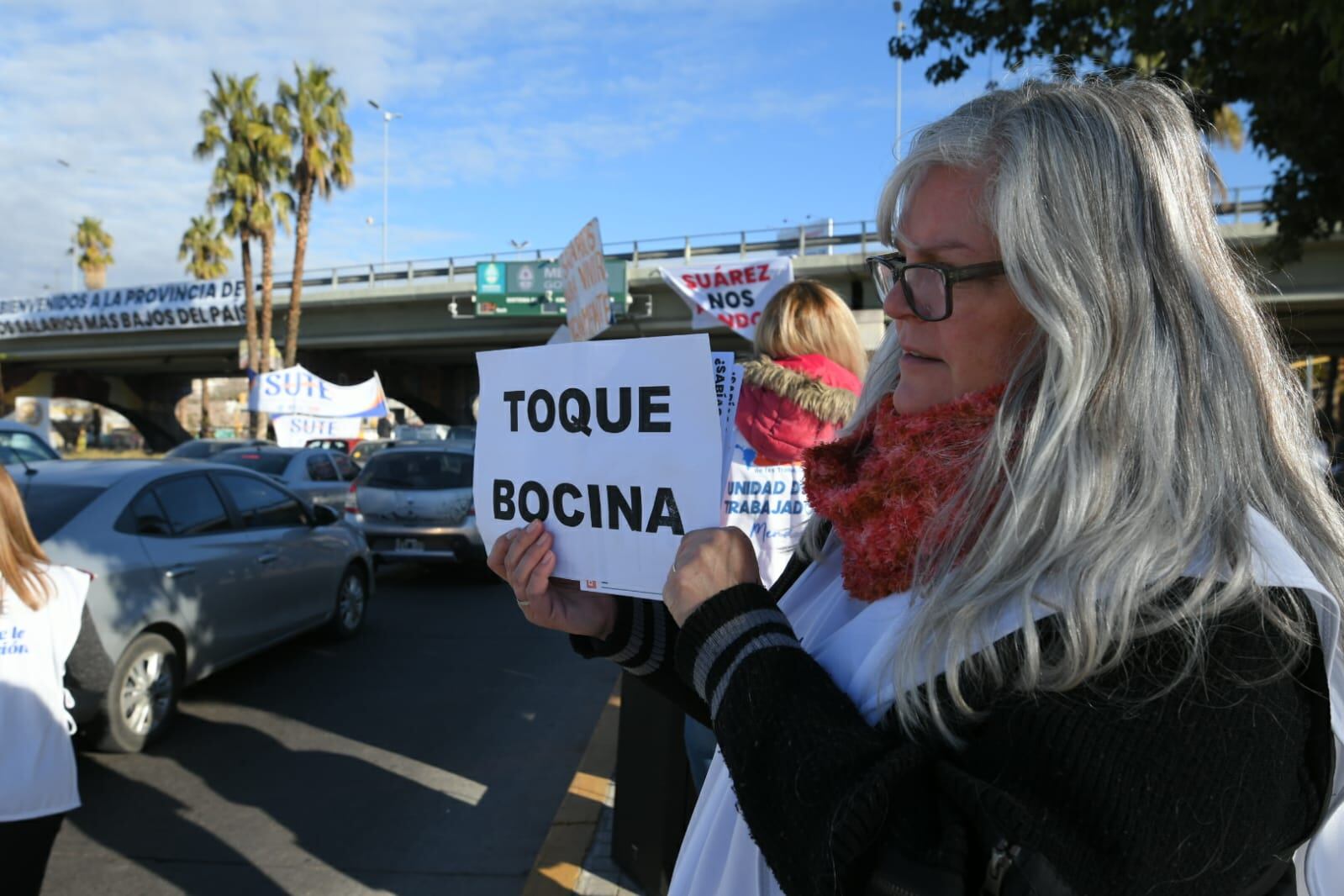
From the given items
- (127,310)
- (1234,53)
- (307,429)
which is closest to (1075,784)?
(1234,53)

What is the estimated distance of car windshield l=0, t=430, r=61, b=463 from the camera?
9922mm

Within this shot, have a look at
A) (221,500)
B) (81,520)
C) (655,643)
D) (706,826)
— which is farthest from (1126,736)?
(221,500)

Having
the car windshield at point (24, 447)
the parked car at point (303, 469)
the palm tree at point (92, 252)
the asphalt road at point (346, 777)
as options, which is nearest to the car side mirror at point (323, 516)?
the asphalt road at point (346, 777)

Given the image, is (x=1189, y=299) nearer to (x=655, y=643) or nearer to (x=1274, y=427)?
(x=1274, y=427)

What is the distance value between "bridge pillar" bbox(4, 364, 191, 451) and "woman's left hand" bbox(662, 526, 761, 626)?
5826 centimetres

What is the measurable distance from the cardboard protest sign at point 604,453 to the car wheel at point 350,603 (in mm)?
6244

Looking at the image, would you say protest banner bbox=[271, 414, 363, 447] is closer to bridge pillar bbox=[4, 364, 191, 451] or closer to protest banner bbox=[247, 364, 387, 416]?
Result: protest banner bbox=[247, 364, 387, 416]

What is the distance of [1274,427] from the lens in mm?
1168

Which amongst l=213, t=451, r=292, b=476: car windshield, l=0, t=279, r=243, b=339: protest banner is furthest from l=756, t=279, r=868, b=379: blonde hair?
l=0, t=279, r=243, b=339: protest banner

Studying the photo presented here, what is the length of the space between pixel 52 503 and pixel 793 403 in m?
4.49

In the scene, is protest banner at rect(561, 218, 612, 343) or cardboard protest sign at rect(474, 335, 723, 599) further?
protest banner at rect(561, 218, 612, 343)

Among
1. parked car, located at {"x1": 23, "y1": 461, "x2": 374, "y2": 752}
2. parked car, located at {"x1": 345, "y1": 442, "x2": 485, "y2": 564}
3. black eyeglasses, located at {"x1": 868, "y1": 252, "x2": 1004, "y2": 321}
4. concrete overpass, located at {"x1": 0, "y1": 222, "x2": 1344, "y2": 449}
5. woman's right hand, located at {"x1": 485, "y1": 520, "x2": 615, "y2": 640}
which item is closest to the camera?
black eyeglasses, located at {"x1": 868, "y1": 252, "x2": 1004, "y2": 321}

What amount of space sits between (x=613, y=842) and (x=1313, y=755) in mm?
2967

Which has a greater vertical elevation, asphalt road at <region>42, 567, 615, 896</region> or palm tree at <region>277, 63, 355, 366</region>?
palm tree at <region>277, 63, 355, 366</region>
